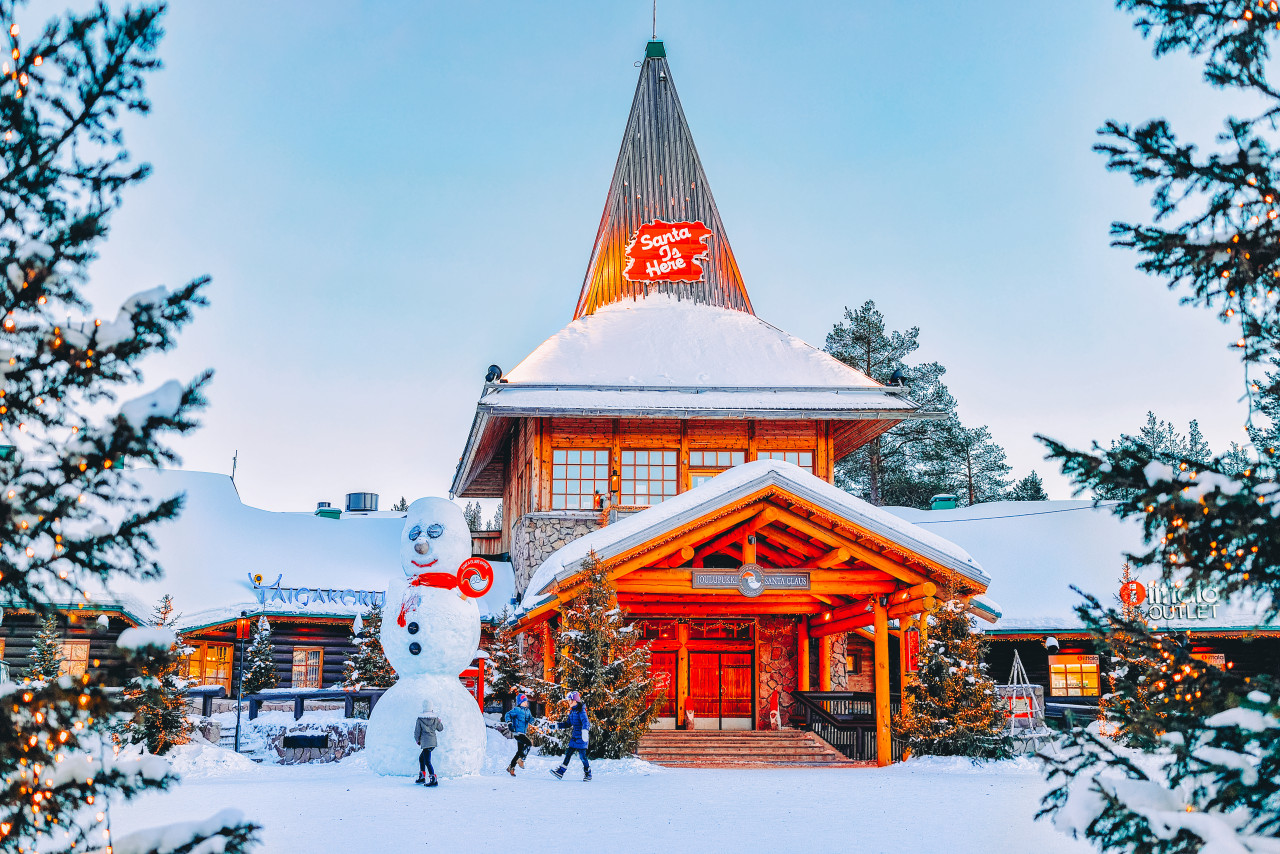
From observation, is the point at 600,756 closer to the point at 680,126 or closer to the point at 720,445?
the point at 720,445

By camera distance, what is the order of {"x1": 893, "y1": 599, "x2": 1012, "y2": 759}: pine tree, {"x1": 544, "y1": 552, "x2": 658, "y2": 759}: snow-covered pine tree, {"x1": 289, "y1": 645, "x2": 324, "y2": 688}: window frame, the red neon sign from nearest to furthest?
{"x1": 544, "y1": 552, "x2": 658, "y2": 759}: snow-covered pine tree < {"x1": 893, "y1": 599, "x2": 1012, "y2": 759}: pine tree < {"x1": 289, "y1": 645, "x2": 324, "y2": 688}: window frame < the red neon sign

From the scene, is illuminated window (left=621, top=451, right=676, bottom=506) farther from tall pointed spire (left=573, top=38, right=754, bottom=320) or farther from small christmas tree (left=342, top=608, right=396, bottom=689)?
small christmas tree (left=342, top=608, right=396, bottom=689)

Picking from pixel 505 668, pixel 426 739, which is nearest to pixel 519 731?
pixel 426 739

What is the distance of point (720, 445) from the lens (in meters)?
23.3

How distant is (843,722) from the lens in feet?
59.5

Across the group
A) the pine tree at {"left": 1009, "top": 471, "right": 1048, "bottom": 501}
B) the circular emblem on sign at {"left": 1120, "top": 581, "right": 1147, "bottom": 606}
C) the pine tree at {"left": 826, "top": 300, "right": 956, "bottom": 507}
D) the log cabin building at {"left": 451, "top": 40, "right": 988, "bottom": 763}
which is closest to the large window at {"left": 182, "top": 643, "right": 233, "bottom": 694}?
the log cabin building at {"left": 451, "top": 40, "right": 988, "bottom": 763}

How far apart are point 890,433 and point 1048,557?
20.4 m

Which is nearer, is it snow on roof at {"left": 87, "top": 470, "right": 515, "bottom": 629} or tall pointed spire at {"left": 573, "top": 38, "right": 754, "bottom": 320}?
snow on roof at {"left": 87, "top": 470, "right": 515, "bottom": 629}

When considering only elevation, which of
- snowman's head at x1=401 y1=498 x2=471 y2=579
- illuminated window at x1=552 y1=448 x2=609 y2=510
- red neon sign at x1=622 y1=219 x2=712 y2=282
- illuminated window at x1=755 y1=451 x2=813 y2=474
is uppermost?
red neon sign at x1=622 y1=219 x2=712 y2=282

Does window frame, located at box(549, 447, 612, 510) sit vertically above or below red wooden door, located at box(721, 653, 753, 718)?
above

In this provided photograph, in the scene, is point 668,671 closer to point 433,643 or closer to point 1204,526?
point 433,643

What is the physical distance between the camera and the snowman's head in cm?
1446

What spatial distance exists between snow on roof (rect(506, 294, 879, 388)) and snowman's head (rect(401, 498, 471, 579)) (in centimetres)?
831

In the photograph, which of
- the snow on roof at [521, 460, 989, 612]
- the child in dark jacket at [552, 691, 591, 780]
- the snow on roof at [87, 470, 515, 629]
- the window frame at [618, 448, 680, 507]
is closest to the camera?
the child in dark jacket at [552, 691, 591, 780]
